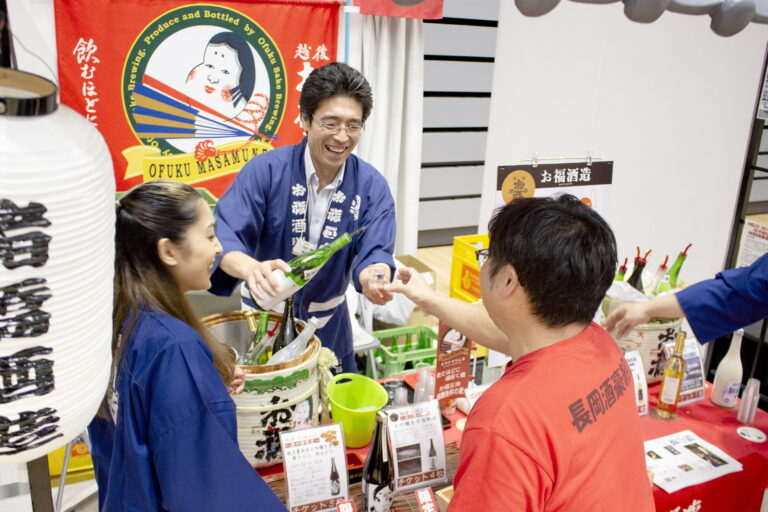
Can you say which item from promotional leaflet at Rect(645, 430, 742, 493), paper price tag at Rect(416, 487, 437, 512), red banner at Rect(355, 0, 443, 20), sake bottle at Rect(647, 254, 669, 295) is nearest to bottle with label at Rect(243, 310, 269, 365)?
paper price tag at Rect(416, 487, 437, 512)

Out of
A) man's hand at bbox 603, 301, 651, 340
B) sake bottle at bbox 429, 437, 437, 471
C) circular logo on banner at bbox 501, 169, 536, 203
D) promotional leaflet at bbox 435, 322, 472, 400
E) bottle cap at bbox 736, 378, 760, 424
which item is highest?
circular logo on banner at bbox 501, 169, 536, 203

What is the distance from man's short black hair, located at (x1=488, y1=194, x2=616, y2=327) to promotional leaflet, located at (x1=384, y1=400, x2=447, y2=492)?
1.67ft

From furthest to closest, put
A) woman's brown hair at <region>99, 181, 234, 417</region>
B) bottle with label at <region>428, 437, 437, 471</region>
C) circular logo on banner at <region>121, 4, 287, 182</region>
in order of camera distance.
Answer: circular logo on banner at <region>121, 4, 287, 182</region> → bottle with label at <region>428, 437, 437, 471</region> → woman's brown hair at <region>99, 181, 234, 417</region>

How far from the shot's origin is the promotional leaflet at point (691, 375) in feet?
7.23

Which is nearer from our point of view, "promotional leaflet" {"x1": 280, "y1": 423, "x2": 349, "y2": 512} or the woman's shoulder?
the woman's shoulder

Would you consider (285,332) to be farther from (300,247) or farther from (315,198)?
(315,198)

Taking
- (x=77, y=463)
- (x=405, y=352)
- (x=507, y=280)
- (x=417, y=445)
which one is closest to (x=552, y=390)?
(x=507, y=280)

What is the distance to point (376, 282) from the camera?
198cm

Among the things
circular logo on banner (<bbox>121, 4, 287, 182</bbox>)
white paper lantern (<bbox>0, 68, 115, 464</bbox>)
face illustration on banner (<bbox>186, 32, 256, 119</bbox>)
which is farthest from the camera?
face illustration on banner (<bbox>186, 32, 256, 119</bbox>)

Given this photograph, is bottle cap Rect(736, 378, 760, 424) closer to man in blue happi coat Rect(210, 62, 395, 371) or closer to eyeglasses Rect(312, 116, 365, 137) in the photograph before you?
man in blue happi coat Rect(210, 62, 395, 371)

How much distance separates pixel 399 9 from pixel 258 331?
10.1ft

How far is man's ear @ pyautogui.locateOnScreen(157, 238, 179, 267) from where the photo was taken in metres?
1.27

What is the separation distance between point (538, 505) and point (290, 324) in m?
0.93

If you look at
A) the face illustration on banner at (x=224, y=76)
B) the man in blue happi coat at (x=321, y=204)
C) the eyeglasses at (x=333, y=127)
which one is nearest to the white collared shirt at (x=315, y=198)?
the man in blue happi coat at (x=321, y=204)
